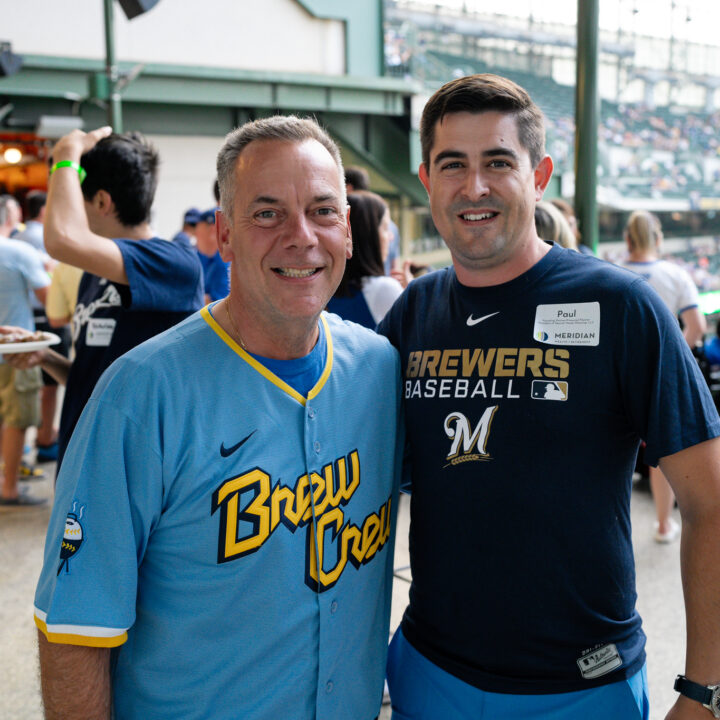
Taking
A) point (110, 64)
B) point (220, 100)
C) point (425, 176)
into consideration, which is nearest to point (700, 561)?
point (425, 176)

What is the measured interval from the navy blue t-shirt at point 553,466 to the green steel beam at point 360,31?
12488mm

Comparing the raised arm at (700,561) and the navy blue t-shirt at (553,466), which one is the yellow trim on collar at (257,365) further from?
the raised arm at (700,561)

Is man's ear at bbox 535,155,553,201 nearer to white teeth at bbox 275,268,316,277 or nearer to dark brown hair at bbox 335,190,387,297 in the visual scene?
white teeth at bbox 275,268,316,277

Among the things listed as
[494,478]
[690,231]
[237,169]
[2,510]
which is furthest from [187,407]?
[690,231]

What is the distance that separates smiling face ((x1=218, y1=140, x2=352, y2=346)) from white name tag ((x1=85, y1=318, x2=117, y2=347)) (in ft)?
4.01

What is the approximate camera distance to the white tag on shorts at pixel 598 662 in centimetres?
148

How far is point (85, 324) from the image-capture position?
2594mm

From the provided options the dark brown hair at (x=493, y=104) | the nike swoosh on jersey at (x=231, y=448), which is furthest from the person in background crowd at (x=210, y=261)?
the nike swoosh on jersey at (x=231, y=448)

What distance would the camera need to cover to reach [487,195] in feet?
5.21

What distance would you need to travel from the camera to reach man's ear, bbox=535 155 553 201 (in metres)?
1.70

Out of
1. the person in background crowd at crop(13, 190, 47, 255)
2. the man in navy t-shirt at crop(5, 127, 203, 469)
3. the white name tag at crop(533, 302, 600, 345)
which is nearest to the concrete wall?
the person in background crowd at crop(13, 190, 47, 255)

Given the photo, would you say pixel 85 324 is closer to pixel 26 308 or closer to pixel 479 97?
pixel 479 97

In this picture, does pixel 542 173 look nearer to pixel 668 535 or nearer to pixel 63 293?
pixel 63 293

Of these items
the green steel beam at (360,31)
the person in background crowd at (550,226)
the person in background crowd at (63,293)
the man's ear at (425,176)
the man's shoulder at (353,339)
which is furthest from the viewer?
the green steel beam at (360,31)
